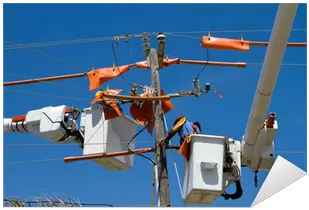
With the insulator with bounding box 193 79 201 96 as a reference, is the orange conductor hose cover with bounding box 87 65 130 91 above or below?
above

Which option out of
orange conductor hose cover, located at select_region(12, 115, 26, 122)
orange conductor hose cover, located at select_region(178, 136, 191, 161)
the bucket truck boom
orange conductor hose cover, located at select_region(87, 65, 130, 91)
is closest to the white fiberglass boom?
orange conductor hose cover, located at select_region(178, 136, 191, 161)

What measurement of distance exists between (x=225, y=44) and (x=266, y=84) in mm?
2196

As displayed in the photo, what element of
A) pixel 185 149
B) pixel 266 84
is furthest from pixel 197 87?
pixel 266 84

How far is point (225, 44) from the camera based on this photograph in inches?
441

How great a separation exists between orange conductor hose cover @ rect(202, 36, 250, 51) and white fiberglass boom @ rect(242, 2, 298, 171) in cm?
172

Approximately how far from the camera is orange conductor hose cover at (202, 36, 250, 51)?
11.2 m

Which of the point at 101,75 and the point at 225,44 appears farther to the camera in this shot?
the point at 101,75

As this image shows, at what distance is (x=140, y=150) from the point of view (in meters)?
11.7

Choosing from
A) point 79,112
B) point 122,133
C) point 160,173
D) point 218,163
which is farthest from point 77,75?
point 218,163

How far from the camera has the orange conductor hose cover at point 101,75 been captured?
12.6m

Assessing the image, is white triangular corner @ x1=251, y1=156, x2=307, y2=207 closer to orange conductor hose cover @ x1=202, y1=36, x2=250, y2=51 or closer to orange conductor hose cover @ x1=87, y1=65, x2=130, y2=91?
orange conductor hose cover @ x1=202, y1=36, x2=250, y2=51

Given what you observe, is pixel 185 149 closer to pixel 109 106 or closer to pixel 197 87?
pixel 197 87

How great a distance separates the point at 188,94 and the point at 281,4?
13.2 feet

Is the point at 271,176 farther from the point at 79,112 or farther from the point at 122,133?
the point at 79,112
